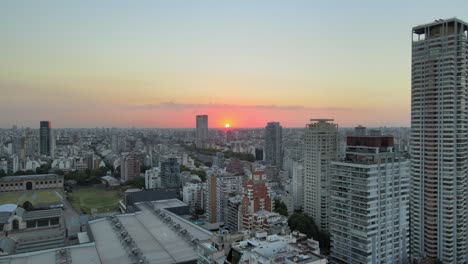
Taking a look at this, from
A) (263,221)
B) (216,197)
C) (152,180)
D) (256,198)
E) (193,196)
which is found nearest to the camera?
(263,221)

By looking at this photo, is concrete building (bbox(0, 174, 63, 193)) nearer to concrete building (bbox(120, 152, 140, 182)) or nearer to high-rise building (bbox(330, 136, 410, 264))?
concrete building (bbox(120, 152, 140, 182))

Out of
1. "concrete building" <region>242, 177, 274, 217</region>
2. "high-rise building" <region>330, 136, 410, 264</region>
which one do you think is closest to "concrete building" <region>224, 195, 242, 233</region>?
"concrete building" <region>242, 177, 274, 217</region>

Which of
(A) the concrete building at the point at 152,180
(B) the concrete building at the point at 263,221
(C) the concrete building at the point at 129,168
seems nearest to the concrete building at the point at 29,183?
(C) the concrete building at the point at 129,168

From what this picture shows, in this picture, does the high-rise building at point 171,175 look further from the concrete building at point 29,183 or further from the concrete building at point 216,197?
the concrete building at point 29,183

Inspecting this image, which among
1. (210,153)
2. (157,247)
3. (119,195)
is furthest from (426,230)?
(210,153)

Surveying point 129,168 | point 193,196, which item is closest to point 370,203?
point 193,196

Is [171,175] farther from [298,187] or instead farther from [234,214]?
[234,214]

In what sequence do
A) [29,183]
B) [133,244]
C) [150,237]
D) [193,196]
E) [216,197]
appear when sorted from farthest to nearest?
[29,183] < [193,196] < [216,197] < [150,237] < [133,244]
